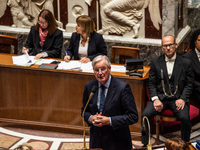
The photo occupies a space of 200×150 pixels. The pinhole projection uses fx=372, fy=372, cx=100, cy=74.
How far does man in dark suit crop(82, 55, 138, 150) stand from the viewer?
Answer: 3.58 meters

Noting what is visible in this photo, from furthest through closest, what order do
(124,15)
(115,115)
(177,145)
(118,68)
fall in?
(124,15) < (118,68) < (115,115) < (177,145)

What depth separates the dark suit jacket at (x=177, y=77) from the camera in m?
5.05

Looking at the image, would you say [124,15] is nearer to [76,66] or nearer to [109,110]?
[76,66]

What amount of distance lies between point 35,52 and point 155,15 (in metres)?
2.37

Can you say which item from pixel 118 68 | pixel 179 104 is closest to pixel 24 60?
pixel 118 68

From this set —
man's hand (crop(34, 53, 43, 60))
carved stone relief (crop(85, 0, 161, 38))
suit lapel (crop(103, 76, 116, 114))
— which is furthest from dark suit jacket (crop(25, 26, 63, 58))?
suit lapel (crop(103, 76, 116, 114))

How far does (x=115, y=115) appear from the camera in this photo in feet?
12.0

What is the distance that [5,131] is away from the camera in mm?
5695

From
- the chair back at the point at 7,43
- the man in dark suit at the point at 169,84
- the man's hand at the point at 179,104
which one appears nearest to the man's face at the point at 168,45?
the man in dark suit at the point at 169,84

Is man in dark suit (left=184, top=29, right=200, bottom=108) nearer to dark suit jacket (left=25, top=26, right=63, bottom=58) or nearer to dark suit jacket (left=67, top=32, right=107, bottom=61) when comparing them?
dark suit jacket (left=67, top=32, right=107, bottom=61)

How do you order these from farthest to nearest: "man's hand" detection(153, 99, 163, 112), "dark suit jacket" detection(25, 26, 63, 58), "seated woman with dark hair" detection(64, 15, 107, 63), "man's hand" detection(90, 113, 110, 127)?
"dark suit jacket" detection(25, 26, 63, 58) < "seated woman with dark hair" detection(64, 15, 107, 63) < "man's hand" detection(153, 99, 163, 112) < "man's hand" detection(90, 113, 110, 127)

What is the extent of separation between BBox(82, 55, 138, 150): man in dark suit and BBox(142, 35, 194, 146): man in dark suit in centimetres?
140

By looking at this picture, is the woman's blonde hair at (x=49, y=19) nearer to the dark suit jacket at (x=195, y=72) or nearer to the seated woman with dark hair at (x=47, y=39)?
the seated woman with dark hair at (x=47, y=39)

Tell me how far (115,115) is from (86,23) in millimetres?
2368
